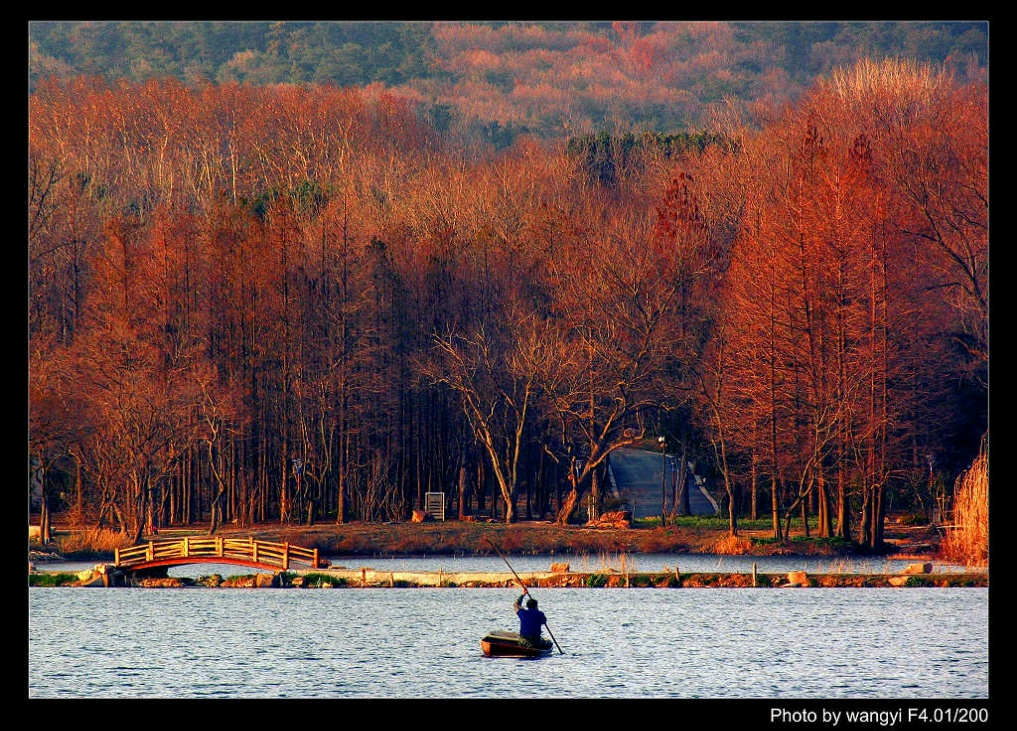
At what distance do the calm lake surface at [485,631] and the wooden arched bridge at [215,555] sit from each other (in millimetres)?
1110

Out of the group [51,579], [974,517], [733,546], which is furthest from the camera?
[733,546]

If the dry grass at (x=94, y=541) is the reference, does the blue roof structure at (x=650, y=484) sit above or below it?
above

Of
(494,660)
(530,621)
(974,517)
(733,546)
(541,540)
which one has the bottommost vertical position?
(494,660)

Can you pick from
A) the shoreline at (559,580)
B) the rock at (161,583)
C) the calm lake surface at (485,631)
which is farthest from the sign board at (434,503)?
the rock at (161,583)

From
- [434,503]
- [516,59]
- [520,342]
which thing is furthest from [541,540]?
[516,59]

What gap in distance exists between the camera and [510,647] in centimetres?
3531

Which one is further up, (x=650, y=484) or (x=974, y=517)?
(x=650, y=484)

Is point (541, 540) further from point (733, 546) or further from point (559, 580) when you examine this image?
point (559, 580)

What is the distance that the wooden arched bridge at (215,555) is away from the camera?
1902 inches

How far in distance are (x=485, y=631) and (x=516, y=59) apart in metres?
147

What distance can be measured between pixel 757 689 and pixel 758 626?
8.08m

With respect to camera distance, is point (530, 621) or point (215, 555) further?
point (215, 555)

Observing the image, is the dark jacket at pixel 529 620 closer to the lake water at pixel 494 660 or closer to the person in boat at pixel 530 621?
the person in boat at pixel 530 621
